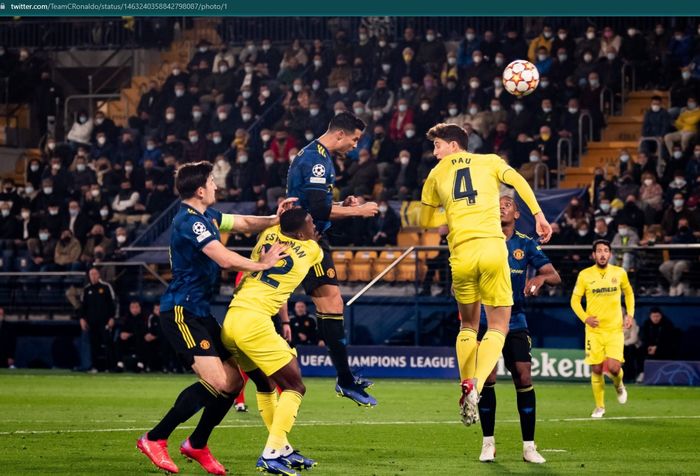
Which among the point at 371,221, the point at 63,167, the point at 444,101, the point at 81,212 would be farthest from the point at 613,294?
the point at 63,167

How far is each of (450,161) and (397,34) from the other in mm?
21595

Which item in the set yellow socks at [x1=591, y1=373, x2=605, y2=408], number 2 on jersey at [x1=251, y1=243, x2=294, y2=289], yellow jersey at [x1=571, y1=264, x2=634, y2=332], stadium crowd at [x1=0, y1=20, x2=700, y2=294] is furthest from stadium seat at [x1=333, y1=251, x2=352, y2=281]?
number 2 on jersey at [x1=251, y1=243, x2=294, y2=289]

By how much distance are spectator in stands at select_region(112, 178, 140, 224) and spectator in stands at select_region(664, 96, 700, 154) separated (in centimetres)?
1184

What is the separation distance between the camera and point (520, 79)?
14578 millimetres

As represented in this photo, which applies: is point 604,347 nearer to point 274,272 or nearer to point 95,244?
point 274,272

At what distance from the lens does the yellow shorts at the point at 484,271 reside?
10.7m

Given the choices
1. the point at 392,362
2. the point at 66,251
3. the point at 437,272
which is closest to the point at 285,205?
the point at 392,362

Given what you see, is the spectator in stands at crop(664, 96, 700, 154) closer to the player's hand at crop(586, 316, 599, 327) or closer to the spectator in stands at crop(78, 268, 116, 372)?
the player's hand at crop(586, 316, 599, 327)

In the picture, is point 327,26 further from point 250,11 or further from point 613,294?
point 613,294

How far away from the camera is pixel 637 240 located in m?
23.1

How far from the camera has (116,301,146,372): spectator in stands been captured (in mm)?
24922

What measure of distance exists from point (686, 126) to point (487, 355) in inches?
643

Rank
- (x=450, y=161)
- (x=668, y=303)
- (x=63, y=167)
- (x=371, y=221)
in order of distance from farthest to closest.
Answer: (x=63, y=167) → (x=371, y=221) → (x=668, y=303) → (x=450, y=161)

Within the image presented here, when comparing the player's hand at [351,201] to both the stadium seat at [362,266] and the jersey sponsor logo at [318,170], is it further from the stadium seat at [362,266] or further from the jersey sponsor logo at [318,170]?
the stadium seat at [362,266]
